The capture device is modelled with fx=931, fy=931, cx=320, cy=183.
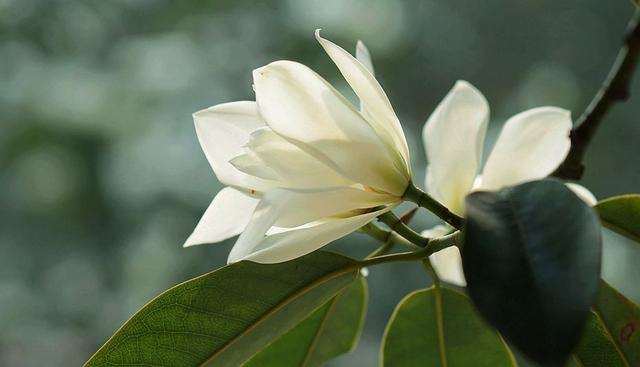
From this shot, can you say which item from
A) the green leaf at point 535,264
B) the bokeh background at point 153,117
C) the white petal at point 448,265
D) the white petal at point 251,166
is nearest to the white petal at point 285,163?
the white petal at point 251,166

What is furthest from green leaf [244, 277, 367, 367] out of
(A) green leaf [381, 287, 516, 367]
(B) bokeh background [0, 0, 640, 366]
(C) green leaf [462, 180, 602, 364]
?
(B) bokeh background [0, 0, 640, 366]

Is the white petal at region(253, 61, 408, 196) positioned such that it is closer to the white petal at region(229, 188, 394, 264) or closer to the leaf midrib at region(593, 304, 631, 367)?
the white petal at region(229, 188, 394, 264)

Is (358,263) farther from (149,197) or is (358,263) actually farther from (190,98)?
(190,98)

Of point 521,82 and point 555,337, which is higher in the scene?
point 555,337

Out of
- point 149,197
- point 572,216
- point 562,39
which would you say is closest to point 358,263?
point 572,216

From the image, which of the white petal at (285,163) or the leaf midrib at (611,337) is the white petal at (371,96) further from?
the leaf midrib at (611,337)

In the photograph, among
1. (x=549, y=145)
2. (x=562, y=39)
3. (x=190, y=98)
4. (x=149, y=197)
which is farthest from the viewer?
(x=562, y=39)
